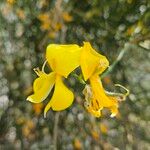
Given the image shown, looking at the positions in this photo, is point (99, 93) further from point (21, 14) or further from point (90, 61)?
point (21, 14)

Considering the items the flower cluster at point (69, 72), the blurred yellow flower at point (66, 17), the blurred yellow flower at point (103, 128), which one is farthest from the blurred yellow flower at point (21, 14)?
the flower cluster at point (69, 72)

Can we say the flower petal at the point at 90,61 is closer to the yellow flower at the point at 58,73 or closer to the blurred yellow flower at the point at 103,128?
the yellow flower at the point at 58,73

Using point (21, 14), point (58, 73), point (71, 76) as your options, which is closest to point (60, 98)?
point (58, 73)

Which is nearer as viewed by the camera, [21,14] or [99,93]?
[99,93]

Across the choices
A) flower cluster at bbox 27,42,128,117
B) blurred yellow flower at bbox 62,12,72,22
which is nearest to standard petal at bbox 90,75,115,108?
flower cluster at bbox 27,42,128,117

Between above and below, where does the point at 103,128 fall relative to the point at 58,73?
below

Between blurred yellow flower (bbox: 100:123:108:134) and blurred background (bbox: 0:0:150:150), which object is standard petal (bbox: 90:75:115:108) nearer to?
blurred background (bbox: 0:0:150:150)
